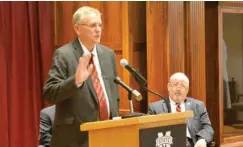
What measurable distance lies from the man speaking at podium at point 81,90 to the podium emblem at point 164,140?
0.39 meters

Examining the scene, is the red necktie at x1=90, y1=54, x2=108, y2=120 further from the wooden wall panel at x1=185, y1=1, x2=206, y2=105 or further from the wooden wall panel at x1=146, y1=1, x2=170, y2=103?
the wooden wall panel at x1=185, y1=1, x2=206, y2=105

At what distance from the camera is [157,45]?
11.1ft

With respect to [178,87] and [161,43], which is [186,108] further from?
[161,43]

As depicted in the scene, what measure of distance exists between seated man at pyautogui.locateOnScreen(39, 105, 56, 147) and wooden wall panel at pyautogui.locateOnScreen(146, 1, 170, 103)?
0.84 metres

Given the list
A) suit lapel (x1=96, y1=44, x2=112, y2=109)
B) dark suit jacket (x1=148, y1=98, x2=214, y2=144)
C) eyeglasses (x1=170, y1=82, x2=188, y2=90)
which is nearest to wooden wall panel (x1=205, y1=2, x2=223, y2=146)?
dark suit jacket (x1=148, y1=98, x2=214, y2=144)

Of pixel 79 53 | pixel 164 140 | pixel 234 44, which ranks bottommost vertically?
pixel 164 140

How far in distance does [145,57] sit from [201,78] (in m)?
0.48

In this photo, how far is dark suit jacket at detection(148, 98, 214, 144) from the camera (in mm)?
3037

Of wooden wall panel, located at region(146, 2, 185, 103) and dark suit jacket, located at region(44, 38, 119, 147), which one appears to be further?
wooden wall panel, located at region(146, 2, 185, 103)

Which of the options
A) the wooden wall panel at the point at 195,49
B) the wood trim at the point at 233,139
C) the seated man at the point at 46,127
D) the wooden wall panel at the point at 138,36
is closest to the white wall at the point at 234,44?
the wood trim at the point at 233,139

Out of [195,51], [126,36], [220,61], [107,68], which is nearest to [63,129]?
[107,68]

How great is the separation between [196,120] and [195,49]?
2.21 feet

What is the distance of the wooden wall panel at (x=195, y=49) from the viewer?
3.50 metres

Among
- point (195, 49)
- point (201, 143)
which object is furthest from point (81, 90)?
point (195, 49)
